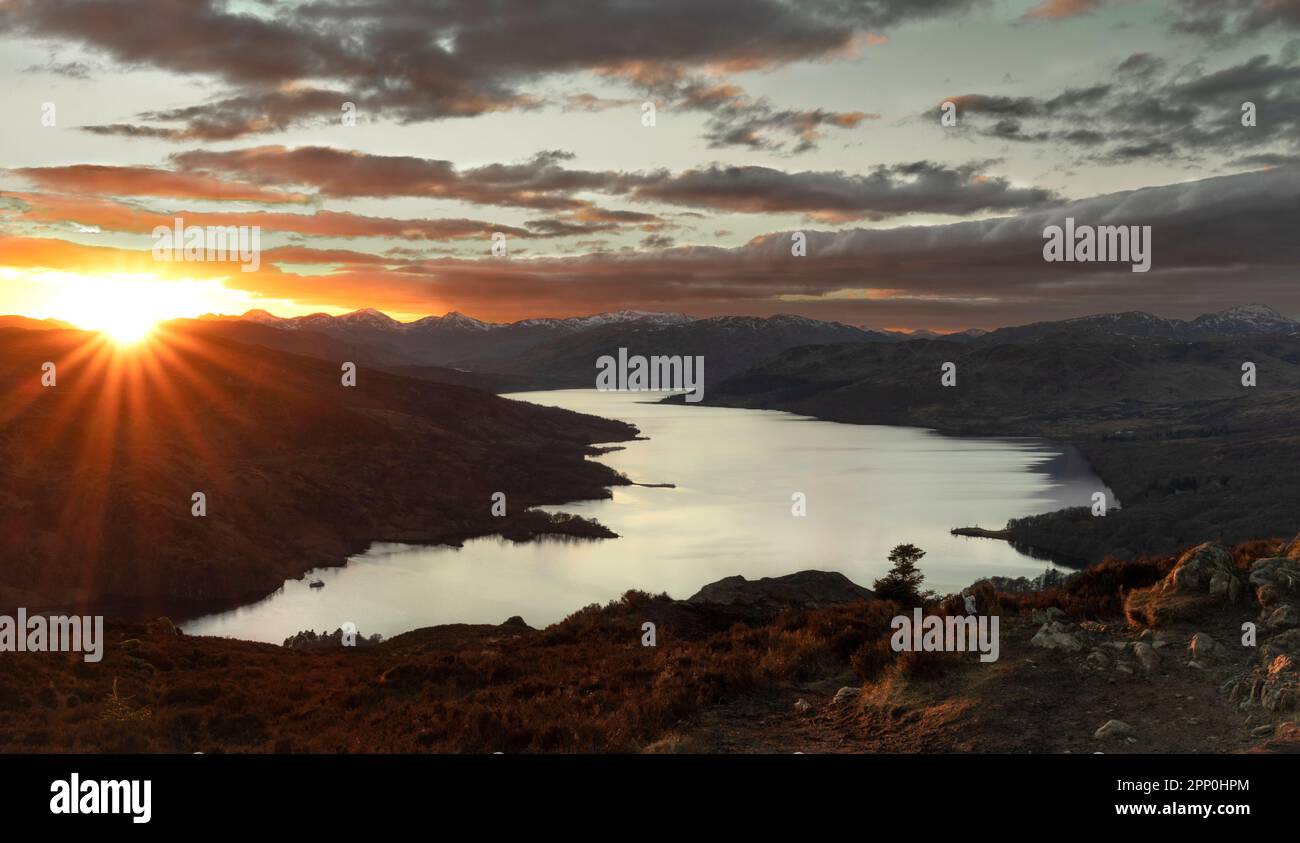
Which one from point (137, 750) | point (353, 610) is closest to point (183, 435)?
point (353, 610)

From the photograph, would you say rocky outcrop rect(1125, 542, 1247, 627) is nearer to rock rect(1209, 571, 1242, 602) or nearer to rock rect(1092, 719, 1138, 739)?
rock rect(1209, 571, 1242, 602)

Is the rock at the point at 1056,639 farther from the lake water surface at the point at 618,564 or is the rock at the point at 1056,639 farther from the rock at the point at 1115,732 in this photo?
the lake water surface at the point at 618,564

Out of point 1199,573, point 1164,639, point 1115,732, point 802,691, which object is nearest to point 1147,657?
point 1164,639

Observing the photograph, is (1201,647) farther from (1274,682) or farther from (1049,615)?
(1049,615)

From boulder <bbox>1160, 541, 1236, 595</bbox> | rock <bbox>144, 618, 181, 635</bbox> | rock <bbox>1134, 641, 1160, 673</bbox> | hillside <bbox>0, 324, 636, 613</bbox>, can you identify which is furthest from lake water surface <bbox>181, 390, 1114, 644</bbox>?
rock <bbox>1134, 641, 1160, 673</bbox>

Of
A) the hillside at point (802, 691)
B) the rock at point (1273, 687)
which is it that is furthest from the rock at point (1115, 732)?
the rock at point (1273, 687)

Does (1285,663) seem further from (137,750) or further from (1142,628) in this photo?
(137,750)
